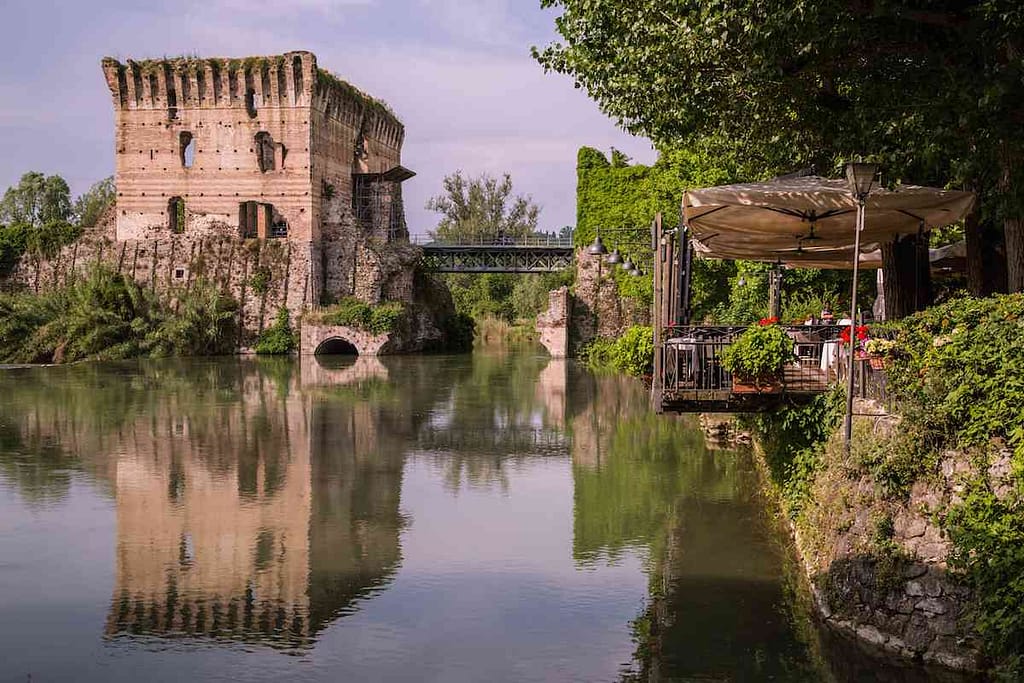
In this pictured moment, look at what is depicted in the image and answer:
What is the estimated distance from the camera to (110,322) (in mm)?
41688

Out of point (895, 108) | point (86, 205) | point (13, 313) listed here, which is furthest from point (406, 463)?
point (86, 205)

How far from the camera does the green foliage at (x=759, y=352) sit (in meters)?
10.5

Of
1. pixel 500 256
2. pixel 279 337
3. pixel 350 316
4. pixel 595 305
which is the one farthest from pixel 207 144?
pixel 595 305

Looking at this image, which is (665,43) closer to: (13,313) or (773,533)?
(773,533)

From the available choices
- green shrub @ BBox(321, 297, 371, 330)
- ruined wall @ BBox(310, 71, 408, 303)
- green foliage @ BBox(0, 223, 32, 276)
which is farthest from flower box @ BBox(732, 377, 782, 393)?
green foliage @ BBox(0, 223, 32, 276)

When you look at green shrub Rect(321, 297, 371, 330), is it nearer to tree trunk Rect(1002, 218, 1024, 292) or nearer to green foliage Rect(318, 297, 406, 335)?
green foliage Rect(318, 297, 406, 335)

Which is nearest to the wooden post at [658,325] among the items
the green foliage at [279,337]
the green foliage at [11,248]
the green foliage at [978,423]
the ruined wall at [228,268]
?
the green foliage at [978,423]

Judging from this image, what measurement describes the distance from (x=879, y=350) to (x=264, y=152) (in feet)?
138

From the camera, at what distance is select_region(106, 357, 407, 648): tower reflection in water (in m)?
9.16

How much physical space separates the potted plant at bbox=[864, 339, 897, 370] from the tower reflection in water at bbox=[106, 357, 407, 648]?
16.0 feet

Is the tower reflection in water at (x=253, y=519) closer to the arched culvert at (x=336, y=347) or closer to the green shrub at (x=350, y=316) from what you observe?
the green shrub at (x=350, y=316)

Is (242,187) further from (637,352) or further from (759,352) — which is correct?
(759,352)

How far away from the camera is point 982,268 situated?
1342cm

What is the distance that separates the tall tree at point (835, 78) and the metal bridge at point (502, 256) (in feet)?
112
